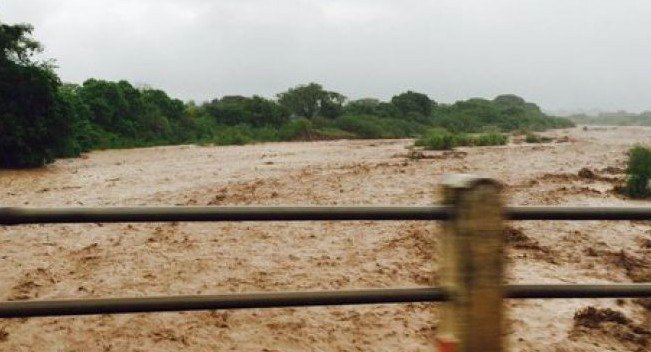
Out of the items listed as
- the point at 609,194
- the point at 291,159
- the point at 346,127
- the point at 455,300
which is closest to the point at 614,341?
the point at 455,300

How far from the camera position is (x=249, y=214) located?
1828 millimetres

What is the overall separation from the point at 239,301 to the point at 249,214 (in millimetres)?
289

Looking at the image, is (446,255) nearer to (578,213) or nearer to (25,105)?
(578,213)

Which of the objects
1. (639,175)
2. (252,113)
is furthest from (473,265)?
(252,113)

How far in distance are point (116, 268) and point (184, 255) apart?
2.37ft

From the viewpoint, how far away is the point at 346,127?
38.5 metres

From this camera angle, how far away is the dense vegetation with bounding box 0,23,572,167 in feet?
53.3

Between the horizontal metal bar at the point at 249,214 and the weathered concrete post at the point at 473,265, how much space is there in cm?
7

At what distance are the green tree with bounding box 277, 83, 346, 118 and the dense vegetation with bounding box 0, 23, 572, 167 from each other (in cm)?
7

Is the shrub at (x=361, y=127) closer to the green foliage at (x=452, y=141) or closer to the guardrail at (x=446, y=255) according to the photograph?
the green foliage at (x=452, y=141)

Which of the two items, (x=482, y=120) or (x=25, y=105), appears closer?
(x=25, y=105)

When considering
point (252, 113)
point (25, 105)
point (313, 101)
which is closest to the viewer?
point (25, 105)

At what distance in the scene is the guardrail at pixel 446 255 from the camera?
171 cm

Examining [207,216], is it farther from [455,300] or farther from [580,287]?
[580,287]
